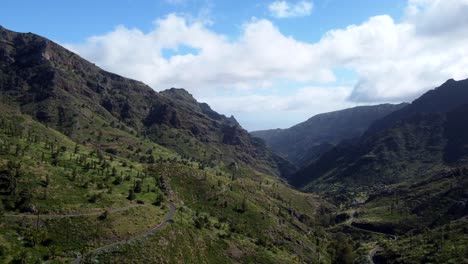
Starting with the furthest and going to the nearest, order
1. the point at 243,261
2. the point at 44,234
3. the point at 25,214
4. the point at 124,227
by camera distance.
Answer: the point at 243,261, the point at 124,227, the point at 25,214, the point at 44,234

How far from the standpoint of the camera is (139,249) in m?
157

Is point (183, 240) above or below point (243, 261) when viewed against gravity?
above

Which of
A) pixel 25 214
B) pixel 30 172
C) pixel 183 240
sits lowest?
pixel 183 240

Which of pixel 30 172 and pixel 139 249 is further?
pixel 30 172

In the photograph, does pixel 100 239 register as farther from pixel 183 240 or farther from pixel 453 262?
pixel 453 262

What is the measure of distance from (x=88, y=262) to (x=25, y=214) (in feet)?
129

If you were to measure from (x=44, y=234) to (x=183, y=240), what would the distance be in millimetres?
61827

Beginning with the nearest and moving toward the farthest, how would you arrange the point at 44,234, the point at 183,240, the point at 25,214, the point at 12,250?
the point at 12,250 → the point at 44,234 → the point at 25,214 → the point at 183,240

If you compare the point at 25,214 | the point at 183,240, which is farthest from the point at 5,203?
the point at 183,240

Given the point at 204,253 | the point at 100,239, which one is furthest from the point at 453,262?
the point at 100,239

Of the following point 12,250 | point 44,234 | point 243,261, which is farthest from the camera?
point 243,261

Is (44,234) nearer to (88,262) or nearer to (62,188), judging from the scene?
(88,262)

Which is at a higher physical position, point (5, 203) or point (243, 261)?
point (5, 203)

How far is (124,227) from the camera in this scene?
17050 centimetres
